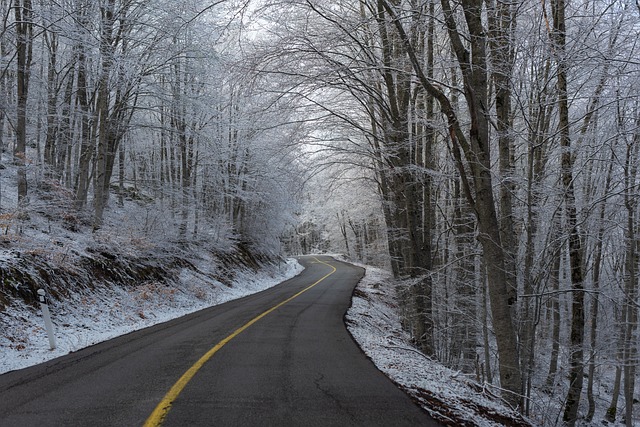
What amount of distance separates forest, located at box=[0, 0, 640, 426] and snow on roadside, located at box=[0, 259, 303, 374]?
7.96ft

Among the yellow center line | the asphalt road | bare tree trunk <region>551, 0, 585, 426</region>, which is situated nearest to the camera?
the yellow center line

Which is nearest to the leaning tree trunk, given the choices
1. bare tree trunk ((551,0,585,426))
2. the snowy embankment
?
the snowy embankment

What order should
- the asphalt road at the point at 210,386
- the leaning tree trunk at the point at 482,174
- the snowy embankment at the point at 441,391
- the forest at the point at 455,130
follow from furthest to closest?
1. the forest at the point at 455,130
2. the leaning tree trunk at the point at 482,174
3. the snowy embankment at the point at 441,391
4. the asphalt road at the point at 210,386

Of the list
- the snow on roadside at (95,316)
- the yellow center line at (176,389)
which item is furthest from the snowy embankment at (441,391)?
the snow on roadside at (95,316)

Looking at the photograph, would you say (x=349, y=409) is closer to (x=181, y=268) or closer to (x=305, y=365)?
(x=305, y=365)

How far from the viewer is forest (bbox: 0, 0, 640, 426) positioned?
575 cm

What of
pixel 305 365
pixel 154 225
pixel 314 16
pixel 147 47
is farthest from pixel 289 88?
pixel 154 225

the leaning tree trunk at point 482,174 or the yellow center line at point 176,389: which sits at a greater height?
the leaning tree trunk at point 482,174

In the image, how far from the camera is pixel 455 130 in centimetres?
571

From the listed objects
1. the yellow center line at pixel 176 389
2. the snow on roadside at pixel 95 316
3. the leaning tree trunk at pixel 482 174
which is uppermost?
the leaning tree trunk at pixel 482 174

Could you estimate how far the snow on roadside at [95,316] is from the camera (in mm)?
6559

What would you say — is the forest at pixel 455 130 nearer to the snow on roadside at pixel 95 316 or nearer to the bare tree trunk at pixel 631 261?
the bare tree trunk at pixel 631 261

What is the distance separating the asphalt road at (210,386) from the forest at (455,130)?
92.4 inches

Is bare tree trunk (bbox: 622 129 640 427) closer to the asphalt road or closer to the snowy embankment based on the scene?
the snowy embankment
